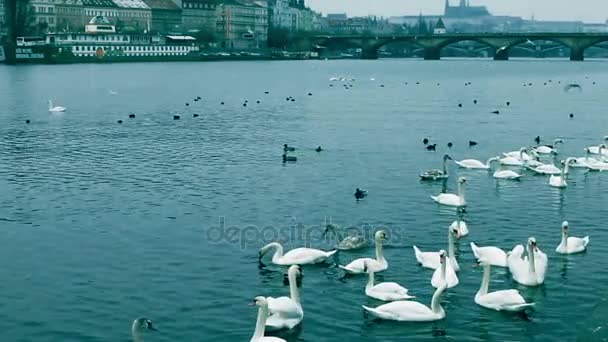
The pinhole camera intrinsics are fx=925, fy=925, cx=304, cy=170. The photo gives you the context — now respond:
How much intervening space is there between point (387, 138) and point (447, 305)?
30875mm

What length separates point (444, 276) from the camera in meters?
19.4

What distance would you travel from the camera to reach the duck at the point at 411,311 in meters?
17.5

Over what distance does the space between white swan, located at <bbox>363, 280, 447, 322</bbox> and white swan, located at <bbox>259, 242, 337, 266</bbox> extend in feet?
12.5

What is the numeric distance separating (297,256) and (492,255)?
4.53 meters

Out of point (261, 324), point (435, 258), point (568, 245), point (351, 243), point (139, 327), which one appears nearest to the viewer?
point (139, 327)

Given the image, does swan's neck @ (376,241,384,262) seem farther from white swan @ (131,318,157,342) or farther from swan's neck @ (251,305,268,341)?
white swan @ (131,318,157,342)

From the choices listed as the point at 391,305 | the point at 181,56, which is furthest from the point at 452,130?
the point at 181,56

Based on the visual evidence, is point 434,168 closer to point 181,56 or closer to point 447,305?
point 447,305

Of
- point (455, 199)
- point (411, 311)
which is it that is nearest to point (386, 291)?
point (411, 311)

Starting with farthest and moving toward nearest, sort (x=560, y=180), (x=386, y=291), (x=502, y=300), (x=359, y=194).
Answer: (x=560, y=180), (x=359, y=194), (x=386, y=291), (x=502, y=300)

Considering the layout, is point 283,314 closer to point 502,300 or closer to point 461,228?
point 502,300

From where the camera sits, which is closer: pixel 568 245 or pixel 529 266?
pixel 529 266

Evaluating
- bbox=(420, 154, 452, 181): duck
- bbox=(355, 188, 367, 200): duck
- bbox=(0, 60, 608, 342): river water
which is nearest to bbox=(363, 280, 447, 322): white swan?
bbox=(0, 60, 608, 342): river water

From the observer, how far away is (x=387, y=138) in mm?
49125
